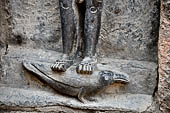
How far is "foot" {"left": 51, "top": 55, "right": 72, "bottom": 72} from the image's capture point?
2029 millimetres

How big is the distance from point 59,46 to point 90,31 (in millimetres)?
234

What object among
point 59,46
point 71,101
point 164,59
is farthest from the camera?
point 59,46

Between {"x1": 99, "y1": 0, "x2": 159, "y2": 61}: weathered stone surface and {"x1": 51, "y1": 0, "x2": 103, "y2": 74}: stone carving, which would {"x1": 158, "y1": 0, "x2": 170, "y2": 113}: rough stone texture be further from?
{"x1": 51, "y1": 0, "x2": 103, "y2": 74}: stone carving

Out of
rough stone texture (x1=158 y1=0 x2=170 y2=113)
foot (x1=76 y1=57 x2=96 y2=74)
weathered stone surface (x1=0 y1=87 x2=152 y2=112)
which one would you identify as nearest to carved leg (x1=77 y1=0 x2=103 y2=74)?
foot (x1=76 y1=57 x2=96 y2=74)

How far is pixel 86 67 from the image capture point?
2010 mm

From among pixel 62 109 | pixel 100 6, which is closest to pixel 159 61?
pixel 100 6

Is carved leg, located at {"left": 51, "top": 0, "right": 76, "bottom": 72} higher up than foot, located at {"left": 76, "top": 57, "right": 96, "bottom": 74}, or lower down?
higher up

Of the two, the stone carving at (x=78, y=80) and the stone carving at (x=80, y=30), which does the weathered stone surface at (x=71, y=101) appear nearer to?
the stone carving at (x=78, y=80)

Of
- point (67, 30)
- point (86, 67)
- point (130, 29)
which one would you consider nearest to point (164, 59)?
point (130, 29)

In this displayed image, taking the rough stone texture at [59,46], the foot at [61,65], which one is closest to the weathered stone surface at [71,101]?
→ the rough stone texture at [59,46]

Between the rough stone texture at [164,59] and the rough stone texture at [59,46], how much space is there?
9 centimetres

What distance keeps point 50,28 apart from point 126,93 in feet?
1.88

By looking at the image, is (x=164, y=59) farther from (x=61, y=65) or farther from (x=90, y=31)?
(x=61, y=65)

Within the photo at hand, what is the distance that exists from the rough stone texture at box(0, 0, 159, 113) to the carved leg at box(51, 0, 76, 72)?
87 millimetres
